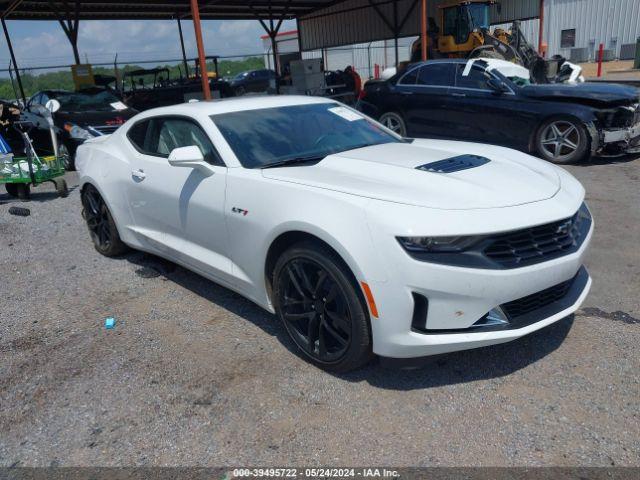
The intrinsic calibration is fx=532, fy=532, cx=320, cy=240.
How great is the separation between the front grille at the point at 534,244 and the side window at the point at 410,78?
285 inches

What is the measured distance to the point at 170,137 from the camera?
13.7 feet

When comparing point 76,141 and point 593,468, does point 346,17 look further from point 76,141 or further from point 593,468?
point 593,468

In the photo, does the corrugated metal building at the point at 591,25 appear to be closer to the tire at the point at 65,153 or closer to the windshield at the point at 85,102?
the windshield at the point at 85,102

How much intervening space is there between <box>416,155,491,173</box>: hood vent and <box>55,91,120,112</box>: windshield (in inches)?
352

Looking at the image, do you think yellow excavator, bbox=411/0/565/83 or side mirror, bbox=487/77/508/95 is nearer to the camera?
side mirror, bbox=487/77/508/95

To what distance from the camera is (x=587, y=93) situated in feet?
25.8

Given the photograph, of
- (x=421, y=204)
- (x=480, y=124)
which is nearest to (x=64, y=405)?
(x=421, y=204)

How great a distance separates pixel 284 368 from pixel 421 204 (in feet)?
4.18

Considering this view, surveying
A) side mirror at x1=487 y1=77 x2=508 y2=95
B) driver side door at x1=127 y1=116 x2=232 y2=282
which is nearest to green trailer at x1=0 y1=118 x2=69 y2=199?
driver side door at x1=127 y1=116 x2=232 y2=282

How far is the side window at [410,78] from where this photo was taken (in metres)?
9.61

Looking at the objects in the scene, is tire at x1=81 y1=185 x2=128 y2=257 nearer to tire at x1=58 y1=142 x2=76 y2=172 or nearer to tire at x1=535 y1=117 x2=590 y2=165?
tire at x1=58 y1=142 x2=76 y2=172

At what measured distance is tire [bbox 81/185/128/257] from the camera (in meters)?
5.02

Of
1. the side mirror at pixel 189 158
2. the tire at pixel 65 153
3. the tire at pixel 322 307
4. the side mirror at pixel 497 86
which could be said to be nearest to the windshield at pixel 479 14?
the side mirror at pixel 497 86

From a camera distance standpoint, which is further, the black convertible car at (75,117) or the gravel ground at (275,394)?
the black convertible car at (75,117)
